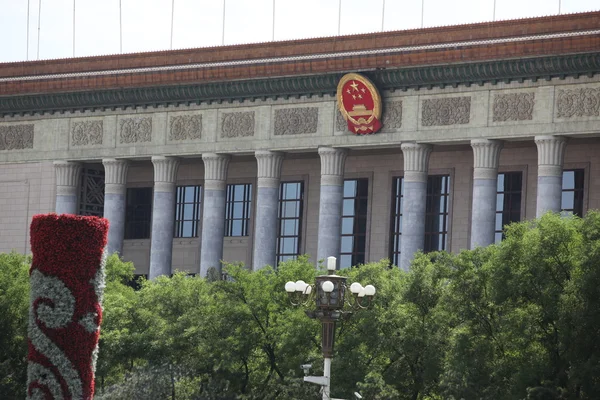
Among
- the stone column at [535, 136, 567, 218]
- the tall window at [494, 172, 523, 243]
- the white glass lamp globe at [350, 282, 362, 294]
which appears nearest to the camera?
the white glass lamp globe at [350, 282, 362, 294]

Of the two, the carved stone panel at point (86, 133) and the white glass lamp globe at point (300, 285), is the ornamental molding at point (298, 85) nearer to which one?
the carved stone panel at point (86, 133)

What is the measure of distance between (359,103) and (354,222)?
743 cm

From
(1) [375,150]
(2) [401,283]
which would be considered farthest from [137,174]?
(2) [401,283]

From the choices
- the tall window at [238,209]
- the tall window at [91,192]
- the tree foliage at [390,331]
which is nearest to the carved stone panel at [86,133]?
the tall window at [91,192]

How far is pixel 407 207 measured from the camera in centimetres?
6112

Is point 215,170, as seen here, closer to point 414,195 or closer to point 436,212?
point 436,212

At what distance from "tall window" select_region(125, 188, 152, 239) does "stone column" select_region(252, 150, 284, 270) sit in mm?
9946

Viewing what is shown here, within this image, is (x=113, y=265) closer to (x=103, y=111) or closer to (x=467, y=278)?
(x=103, y=111)

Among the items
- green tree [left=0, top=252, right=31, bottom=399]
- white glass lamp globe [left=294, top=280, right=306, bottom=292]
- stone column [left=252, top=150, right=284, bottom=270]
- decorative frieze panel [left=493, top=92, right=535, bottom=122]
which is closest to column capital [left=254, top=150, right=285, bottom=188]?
stone column [left=252, top=150, right=284, bottom=270]

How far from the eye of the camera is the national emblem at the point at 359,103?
60875 millimetres

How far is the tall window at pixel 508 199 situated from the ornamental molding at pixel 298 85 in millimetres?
5721

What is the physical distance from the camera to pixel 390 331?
44469 mm

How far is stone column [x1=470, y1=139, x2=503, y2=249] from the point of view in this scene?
58844 mm

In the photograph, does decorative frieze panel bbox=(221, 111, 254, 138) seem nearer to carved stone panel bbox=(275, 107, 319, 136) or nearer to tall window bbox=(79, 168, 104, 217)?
carved stone panel bbox=(275, 107, 319, 136)
